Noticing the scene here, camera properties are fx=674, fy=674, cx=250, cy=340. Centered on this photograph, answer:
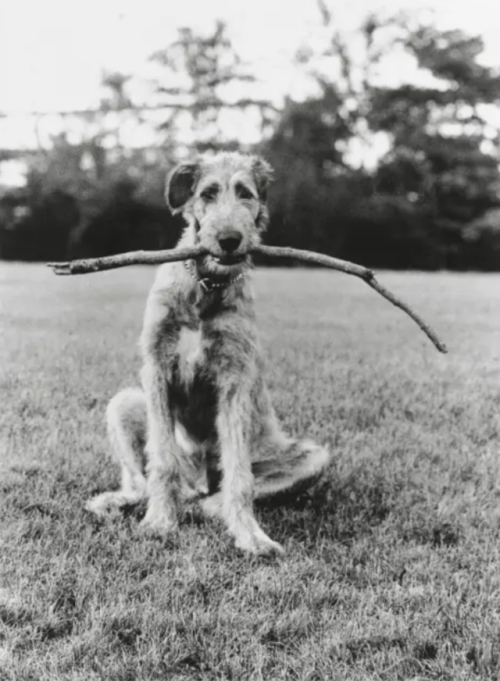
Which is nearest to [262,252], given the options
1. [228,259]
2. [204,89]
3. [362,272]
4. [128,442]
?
[228,259]

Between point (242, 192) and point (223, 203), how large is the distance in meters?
0.19

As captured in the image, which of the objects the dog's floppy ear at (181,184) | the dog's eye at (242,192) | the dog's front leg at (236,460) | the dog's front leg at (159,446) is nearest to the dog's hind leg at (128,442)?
the dog's front leg at (159,446)

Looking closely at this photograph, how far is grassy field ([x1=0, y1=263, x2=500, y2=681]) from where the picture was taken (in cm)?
228

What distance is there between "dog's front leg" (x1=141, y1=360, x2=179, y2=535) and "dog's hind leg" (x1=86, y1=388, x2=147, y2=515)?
0.11 meters

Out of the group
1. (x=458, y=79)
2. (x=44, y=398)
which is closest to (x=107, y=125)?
(x=458, y=79)

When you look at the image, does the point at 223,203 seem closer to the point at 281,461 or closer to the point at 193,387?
the point at 193,387

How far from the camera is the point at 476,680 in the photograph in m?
2.21

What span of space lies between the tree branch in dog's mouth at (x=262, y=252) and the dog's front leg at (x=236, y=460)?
0.78 meters

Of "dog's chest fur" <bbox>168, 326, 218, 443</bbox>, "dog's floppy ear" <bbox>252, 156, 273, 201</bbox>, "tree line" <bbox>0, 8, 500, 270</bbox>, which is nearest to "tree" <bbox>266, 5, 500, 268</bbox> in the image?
"tree line" <bbox>0, 8, 500, 270</bbox>

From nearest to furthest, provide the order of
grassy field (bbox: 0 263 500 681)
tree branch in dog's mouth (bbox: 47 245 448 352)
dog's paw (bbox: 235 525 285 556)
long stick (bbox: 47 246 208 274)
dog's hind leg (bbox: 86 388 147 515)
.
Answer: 1. grassy field (bbox: 0 263 500 681)
2. long stick (bbox: 47 246 208 274)
3. tree branch in dog's mouth (bbox: 47 245 448 352)
4. dog's paw (bbox: 235 525 285 556)
5. dog's hind leg (bbox: 86 388 147 515)

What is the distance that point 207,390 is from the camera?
3.81 meters

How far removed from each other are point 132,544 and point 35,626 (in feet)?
2.59

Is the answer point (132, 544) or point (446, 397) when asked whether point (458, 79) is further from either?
point (132, 544)

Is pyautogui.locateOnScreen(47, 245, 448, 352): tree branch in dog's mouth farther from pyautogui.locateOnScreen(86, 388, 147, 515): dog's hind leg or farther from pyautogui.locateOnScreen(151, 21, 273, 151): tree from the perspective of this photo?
pyautogui.locateOnScreen(151, 21, 273, 151): tree
